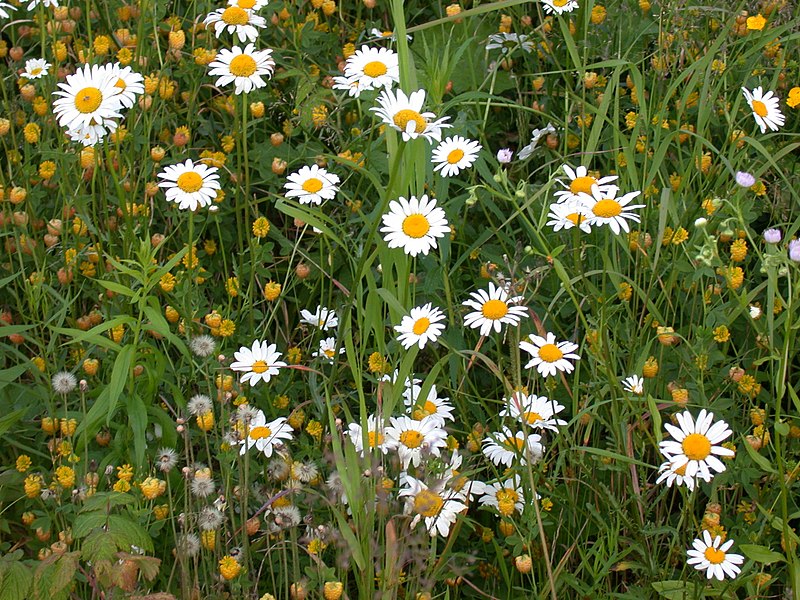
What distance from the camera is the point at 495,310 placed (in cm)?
209

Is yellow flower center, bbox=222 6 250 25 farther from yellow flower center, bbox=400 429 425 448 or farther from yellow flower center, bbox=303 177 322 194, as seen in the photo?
yellow flower center, bbox=400 429 425 448

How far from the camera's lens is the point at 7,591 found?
66.8 inches

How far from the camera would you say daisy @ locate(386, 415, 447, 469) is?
2.01 m

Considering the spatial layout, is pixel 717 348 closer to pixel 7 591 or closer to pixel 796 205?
pixel 796 205

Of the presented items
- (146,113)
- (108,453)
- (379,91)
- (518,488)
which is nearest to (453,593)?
(518,488)

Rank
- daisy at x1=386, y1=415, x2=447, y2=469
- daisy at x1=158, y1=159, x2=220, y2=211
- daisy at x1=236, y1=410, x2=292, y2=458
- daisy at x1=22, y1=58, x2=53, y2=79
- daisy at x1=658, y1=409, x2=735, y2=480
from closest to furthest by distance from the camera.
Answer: daisy at x1=658, y1=409, x2=735, y2=480, daisy at x1=386, y1=415, x2=447, y2=469, daisy at x1=236, y1=410, x2=292, y2=458, daisy at x1=158, y1=159, x2=220, y2=211, daisy at x1=22, y1=58, x2=53, y2=79

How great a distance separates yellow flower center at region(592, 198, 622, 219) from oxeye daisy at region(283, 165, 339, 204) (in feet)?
1.98

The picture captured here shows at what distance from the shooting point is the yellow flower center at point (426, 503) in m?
1.79

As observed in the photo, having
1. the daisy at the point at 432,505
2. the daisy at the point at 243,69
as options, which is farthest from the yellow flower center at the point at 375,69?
the daisy at the point at 432,505

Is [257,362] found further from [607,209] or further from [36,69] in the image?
[36,69]

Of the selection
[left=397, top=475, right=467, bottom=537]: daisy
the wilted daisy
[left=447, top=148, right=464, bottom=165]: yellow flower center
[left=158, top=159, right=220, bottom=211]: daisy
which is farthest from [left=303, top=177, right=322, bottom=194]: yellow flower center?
[left=397, top=475, right=467, bottom=537]: daisy

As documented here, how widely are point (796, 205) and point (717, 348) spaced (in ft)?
1.91

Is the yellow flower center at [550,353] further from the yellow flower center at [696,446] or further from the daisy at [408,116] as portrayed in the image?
the daisy at [408,116]

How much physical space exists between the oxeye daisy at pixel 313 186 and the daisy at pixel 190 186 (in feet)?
0.56
